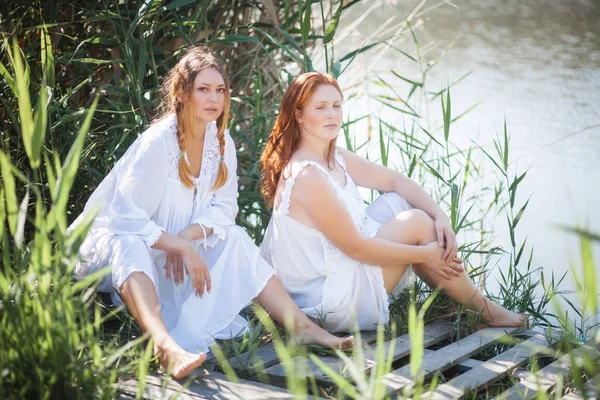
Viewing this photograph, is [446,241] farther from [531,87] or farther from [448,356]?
[531,87]

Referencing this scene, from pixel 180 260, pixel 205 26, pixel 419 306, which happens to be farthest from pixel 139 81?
pixel 419 306

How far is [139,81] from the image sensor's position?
2.81 metres

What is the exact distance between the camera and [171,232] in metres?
2.47

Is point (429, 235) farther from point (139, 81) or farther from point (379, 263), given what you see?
point (139, 81)

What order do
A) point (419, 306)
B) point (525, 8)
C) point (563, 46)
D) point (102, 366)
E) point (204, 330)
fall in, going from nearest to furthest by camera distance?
point (102, 366) < point (204, 330) < point (419, 306) < point (563, 46) < point (525, 8)

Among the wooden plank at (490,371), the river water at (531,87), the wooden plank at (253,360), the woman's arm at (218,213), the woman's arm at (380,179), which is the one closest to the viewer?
the wooden plank at (490,371)

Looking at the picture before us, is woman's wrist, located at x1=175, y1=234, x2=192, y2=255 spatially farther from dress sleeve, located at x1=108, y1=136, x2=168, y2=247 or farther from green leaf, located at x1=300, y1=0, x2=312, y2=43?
green leaf, located at x1=300, y1=0, x2=312, y2=43

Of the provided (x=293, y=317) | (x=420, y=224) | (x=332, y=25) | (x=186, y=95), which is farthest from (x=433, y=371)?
(x=332, y=25)

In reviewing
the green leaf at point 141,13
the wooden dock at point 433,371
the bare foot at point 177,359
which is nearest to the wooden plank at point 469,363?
the wooden dock at point 433,371

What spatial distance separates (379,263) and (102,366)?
112 cm


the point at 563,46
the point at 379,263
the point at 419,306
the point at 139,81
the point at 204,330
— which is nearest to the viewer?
the point at 204,330

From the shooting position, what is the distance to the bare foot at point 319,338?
7.18 ft

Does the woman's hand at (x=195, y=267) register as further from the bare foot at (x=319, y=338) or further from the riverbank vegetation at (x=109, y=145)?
the bare foot at (x=319, y=338)

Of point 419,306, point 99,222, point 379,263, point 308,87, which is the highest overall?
point 308,87
